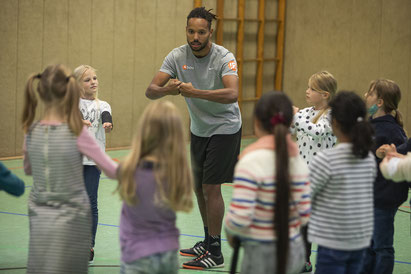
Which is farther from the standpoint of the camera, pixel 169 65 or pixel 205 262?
pixel 169 65

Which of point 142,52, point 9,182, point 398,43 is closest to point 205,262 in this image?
point 9,182

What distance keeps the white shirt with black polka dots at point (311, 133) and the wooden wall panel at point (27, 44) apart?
14.1ft

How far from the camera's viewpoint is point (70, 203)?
9.09ft

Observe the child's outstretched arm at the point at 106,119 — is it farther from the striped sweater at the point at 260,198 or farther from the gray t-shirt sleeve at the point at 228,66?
the striped sweater at the point at 260,198

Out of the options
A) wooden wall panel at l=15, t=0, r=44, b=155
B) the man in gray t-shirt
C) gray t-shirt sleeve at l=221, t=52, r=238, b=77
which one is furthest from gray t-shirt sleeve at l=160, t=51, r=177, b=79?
wooden wall panel at l=15, t=0, r=44, b=155

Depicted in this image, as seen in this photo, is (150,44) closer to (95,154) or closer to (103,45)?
(103,45)

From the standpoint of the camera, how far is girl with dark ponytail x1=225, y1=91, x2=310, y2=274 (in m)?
2.44

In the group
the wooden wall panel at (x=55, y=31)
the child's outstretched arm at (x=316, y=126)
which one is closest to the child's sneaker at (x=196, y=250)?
the child's outstretched arm at (x=316, y=126)

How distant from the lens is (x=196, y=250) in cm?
433

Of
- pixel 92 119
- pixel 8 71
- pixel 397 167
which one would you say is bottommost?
pixel 397 167

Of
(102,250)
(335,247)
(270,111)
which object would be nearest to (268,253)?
(335,247)

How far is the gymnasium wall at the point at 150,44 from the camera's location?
737cm

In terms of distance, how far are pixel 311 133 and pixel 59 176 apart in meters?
1.64

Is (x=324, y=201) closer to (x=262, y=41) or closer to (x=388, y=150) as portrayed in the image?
(x=388, y=150)
